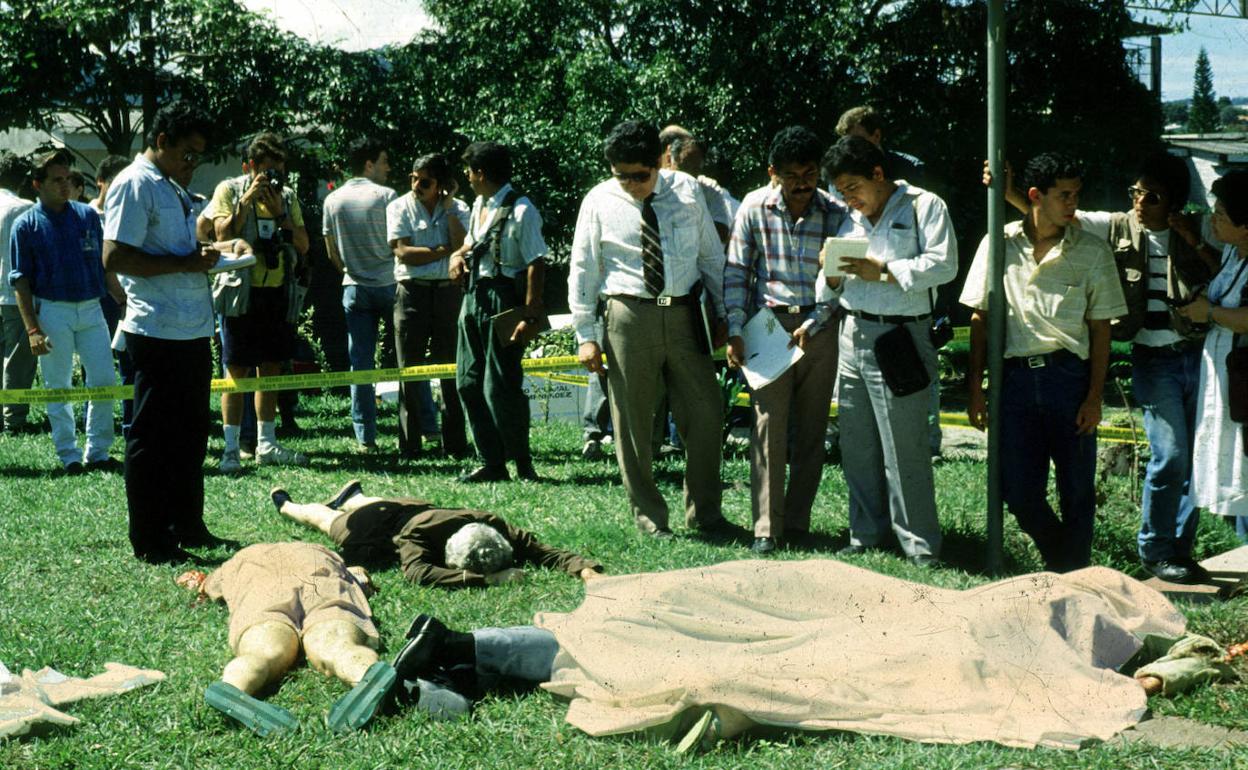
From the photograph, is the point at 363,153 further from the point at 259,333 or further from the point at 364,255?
the point at 259,333

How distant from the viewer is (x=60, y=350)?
958 cm

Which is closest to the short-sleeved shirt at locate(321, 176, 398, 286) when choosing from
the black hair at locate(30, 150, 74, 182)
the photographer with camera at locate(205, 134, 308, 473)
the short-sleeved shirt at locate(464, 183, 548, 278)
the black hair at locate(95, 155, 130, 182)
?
the photographer with camera at locate(205, 134, 308, 473)

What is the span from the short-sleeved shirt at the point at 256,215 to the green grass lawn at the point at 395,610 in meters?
1.27

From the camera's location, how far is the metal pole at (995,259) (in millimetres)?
5871

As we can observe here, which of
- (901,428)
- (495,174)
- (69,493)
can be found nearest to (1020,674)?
(901,428)

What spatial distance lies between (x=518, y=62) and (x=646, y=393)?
76.1 feet

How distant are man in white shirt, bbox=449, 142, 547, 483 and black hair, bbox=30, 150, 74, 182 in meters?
2.84

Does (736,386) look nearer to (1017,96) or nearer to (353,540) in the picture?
(353,540)

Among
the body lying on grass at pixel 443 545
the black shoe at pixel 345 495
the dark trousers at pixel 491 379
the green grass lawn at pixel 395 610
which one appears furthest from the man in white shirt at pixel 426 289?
the body lying on grass at pixel 443 545

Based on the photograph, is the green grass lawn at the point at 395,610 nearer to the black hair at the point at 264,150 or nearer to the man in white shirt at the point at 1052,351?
the man in white shirt at the point at 1052,351

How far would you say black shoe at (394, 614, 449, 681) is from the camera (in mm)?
4531

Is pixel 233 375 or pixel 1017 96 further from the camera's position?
pixel 1017 96

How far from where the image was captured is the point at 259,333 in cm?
929

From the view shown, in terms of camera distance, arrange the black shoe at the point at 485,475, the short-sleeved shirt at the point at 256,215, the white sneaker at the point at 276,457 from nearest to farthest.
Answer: the black shoe at the point at 485,475 → the short-sleeved shirt at the point at 256,215 → the white sneaker at the point at 276,457
